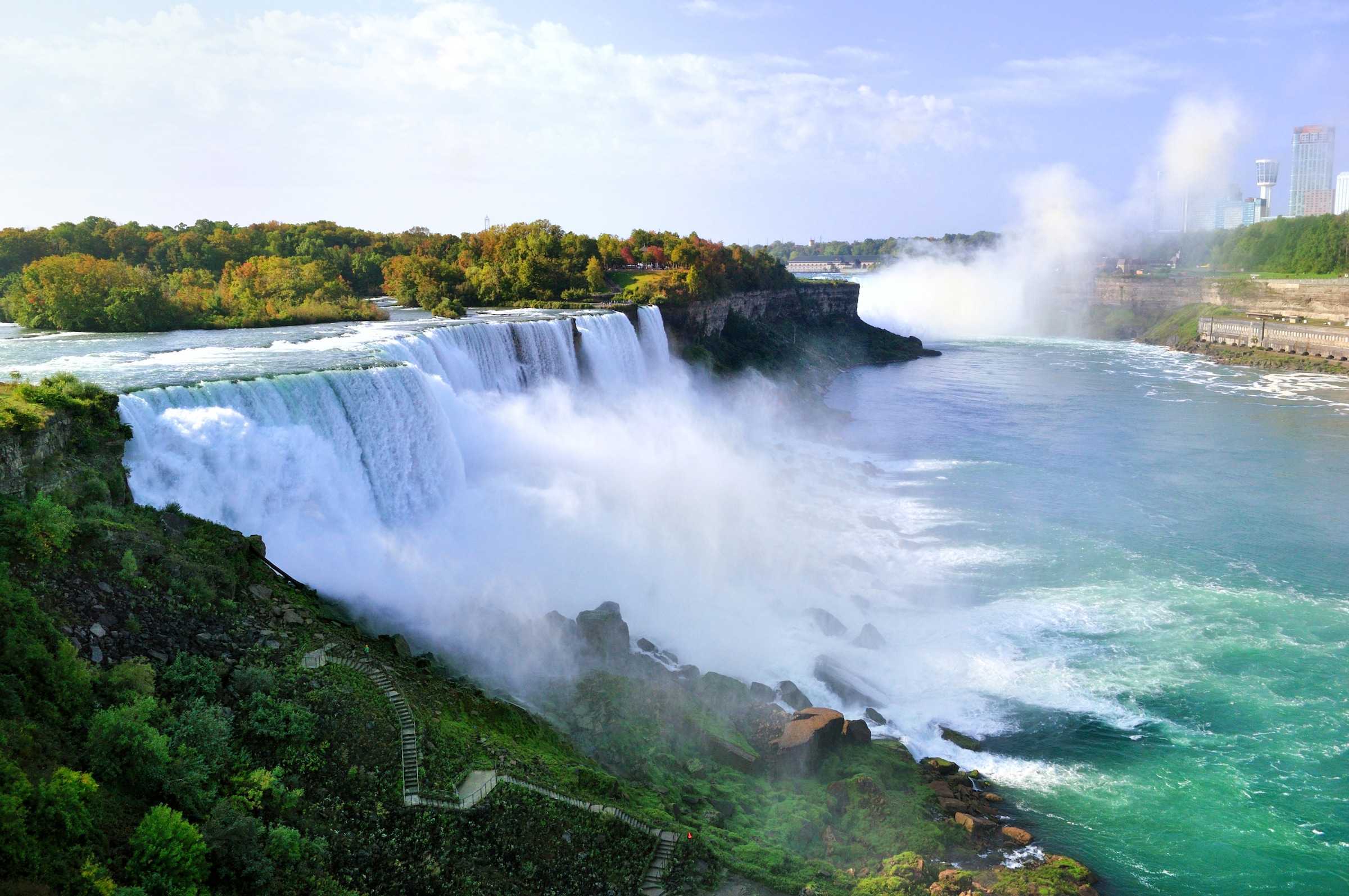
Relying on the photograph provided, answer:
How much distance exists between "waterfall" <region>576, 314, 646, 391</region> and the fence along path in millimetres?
25378

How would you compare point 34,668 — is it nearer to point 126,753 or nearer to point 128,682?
point 128,682

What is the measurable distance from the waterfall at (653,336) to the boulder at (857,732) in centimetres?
3063

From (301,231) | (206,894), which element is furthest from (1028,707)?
(301,231)

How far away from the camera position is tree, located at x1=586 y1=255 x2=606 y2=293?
52.6 metres

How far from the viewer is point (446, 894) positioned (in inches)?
372

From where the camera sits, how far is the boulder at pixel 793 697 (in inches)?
685

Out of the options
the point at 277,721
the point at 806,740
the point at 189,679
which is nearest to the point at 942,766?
the point at 806,740

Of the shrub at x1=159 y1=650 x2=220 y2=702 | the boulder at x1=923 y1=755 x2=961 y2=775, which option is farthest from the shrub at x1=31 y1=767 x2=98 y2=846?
the boulder at x1=923 y1=755 x2=961 y2=775

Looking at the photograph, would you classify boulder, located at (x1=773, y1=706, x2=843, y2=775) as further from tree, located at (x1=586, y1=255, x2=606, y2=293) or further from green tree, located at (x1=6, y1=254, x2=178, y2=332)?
tree, located at (x1=586, y1=255, x2=606, y2=293)

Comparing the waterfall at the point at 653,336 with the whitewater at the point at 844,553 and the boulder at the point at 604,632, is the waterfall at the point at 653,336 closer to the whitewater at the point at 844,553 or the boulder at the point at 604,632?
the whitewater at the point at 844,553

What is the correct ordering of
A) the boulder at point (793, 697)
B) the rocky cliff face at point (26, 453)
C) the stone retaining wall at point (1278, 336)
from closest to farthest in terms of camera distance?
the rocky cliff face at point (26, 453), the boulder at point (793, 697), the stone retaining wall at point (1278, 336)

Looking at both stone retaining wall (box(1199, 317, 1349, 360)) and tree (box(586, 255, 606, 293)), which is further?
stone retaining wall (box(1199, 317, 1349, 360))

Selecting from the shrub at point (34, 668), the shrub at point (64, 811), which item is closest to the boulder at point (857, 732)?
the shrub at point (64, 811)

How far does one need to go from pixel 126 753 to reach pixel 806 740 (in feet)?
35.0
